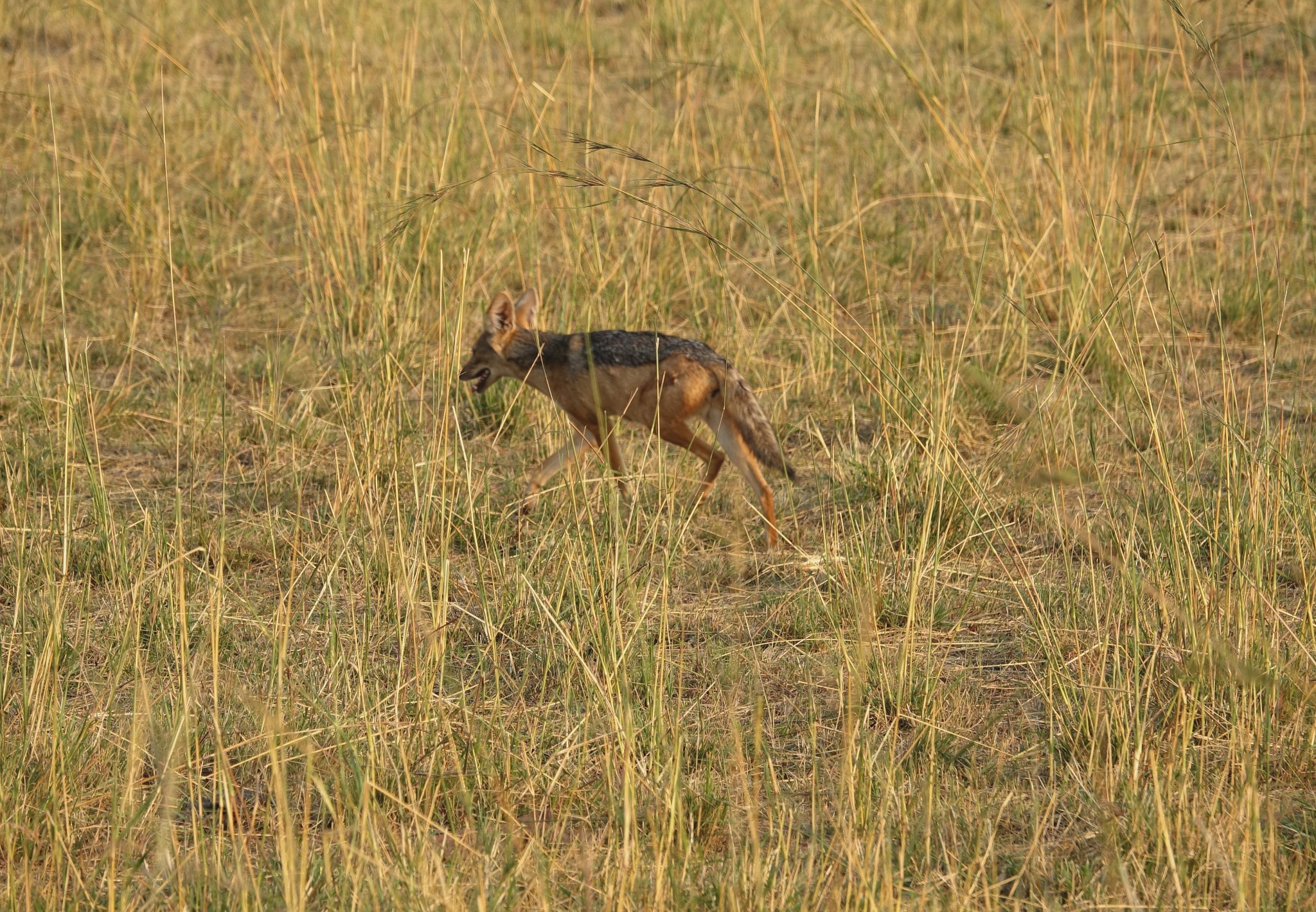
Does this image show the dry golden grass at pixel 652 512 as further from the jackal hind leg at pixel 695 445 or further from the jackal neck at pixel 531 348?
the jackal neck at pixel 531 348

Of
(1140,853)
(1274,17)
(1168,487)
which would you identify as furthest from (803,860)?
(1274,17)

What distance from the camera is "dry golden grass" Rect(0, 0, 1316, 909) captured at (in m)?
3.30

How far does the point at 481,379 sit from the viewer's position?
6285mm

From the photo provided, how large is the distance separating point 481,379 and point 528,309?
33 cm

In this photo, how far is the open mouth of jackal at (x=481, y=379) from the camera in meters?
6.26

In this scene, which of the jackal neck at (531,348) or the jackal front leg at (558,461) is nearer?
the jackal front leg at (558,461)

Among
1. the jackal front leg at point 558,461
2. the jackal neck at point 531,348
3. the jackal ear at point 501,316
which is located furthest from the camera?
the jackal ear at point 501,316

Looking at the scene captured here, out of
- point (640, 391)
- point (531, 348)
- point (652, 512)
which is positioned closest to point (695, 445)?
point (640, 391)

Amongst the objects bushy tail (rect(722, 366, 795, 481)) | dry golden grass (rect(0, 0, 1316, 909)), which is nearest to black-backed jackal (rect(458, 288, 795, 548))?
bushy tail (rect(722, 366, 795, 481))

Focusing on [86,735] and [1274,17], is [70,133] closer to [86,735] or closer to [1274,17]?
[86,735]

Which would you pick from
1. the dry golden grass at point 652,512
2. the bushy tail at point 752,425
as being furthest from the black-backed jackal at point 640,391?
the dry golden grass at point 652,512

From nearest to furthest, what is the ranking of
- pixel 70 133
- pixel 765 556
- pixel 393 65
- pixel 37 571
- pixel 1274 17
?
1. pixel 37 571
2. pixel 765 556
3. pixel 393 65
4. pixel 70 133
5. pixel 1274 17

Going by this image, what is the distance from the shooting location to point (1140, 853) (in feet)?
10.5

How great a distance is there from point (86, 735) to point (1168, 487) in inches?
104
